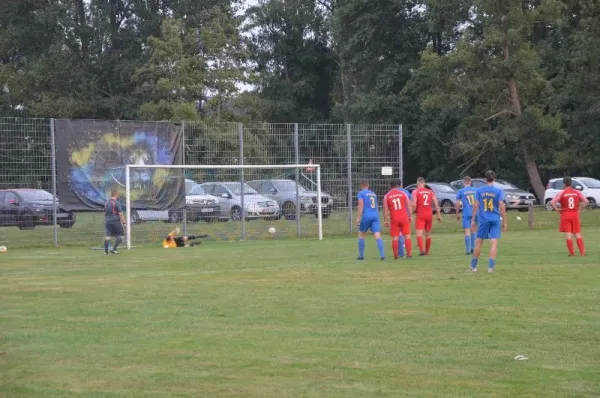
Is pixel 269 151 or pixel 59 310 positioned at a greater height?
pixel 269 151

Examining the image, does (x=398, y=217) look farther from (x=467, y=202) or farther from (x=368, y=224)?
(x=467, y=202)

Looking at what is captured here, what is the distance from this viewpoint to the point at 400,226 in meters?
21.2

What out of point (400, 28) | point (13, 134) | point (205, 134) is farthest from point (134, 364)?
point (400, 28)

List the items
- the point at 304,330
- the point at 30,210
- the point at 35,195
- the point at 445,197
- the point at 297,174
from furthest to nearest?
1. the point at 445,197
2. the point at 297,174
3. the point at 35,195
4. the point at 30,210
5. the point at 304,330

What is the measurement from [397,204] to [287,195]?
9.78 m

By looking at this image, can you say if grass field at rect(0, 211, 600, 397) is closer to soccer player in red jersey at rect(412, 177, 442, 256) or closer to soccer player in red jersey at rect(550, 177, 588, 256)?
soccer player in red jersey at rect(550, 177, 588, 256)

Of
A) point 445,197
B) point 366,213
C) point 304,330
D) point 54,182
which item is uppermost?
point 54,182

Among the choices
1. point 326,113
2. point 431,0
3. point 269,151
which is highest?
point 431,0

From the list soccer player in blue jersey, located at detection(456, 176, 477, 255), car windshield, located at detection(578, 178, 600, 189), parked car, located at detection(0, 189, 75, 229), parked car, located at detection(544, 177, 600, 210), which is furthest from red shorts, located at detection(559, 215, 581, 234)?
car windshield, located at detection(578, 178, 600, 189)

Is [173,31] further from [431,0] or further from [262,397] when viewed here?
[262,397]

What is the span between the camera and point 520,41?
152ft

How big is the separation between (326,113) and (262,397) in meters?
62.3

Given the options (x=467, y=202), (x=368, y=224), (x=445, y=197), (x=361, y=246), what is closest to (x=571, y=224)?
(x=467, y=202)

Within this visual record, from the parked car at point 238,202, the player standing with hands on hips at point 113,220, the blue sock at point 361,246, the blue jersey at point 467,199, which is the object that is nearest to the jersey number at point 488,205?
the blue sock at point 361,246
